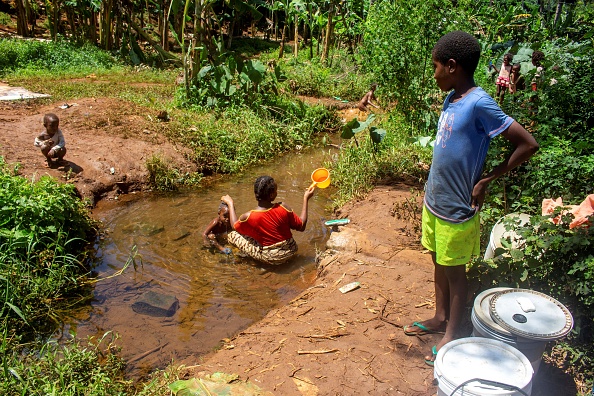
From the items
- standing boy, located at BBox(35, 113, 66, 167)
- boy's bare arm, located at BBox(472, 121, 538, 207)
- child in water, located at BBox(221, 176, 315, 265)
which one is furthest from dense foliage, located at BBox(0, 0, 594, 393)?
child in water, located at BBox(221, 176, 315, 265)

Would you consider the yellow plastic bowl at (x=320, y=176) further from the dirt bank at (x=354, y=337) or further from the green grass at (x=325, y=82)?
the green grass at (x=325, y=82)

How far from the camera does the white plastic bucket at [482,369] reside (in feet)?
7.25

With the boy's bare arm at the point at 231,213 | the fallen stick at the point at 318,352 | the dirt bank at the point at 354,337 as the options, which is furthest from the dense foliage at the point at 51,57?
the fallen stick at the point at 318,352

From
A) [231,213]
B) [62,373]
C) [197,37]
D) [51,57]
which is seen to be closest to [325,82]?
[197,37]

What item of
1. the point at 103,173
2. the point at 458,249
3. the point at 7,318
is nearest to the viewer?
the point at 458,249

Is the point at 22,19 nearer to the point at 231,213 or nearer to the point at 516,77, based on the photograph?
the point at 231,213

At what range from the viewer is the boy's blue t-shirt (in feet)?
8.57

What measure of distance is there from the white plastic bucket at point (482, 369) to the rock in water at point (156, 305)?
2.65 metres

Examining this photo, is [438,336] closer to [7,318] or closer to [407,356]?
[407,356]

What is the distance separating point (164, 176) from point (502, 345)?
18.1 ft

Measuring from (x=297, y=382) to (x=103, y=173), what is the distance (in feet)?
15.9

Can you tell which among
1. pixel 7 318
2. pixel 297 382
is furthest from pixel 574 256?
pixel 7 318

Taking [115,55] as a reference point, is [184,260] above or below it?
below

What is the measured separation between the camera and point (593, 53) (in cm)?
523
